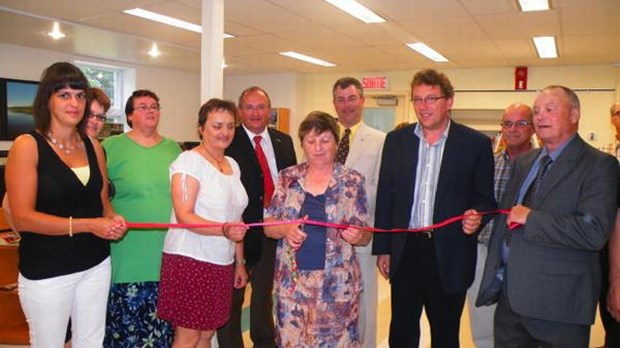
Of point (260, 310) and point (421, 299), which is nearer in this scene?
point (421, 299)

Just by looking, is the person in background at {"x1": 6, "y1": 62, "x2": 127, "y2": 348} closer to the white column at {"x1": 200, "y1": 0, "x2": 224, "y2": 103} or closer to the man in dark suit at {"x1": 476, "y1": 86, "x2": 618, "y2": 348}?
the white column at {"x1": 200, "y1": 0, "x2": 224, "y2": 103}

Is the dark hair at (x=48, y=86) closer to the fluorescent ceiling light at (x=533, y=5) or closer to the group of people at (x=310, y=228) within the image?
the group of people at (x=310, y=228)

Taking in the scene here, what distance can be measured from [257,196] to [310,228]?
0.69m

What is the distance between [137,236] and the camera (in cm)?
264

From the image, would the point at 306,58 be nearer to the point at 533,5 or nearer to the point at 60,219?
the point at 533,5

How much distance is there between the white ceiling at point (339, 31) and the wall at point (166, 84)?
0.35 meters

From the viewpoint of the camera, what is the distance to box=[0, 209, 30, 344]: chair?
3.52 metres

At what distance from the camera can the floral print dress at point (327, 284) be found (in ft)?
7.81

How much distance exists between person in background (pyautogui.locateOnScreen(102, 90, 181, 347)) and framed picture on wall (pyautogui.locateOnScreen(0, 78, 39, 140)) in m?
6.66

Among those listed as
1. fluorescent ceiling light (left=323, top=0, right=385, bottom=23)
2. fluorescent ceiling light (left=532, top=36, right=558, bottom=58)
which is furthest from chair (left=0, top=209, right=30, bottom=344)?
fluorescent ceiling light (left=532, top=36, right=558, bottom=58)

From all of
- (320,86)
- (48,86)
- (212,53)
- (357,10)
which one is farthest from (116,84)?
(48,86)

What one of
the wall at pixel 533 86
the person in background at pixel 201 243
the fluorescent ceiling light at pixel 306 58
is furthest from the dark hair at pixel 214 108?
the wall at pixel 533 86

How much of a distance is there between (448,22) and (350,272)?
4415 millimetres

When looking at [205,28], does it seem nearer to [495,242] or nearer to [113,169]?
[113,169]
